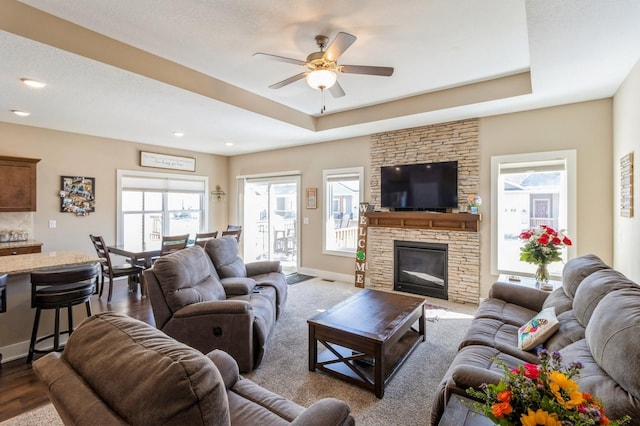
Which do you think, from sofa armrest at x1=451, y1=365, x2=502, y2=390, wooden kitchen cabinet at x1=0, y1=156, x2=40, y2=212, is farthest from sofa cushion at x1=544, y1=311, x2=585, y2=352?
wooden kitchen cabinet at x1=0, y1=156, x2=40, y2=212

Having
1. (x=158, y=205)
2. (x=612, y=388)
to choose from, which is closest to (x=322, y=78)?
(x=612, y=388)

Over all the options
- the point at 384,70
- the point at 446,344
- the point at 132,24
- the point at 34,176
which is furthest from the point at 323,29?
the point at 34,176

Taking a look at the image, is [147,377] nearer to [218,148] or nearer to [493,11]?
[493,11]

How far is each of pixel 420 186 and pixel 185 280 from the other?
3748 mm

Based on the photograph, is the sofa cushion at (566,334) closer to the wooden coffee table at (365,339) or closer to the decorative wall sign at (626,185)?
the wooden coffee table at (365,339)

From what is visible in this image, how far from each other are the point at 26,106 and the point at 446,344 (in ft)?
19.2

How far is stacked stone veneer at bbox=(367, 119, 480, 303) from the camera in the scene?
461 centimetres

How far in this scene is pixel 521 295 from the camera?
302 cm

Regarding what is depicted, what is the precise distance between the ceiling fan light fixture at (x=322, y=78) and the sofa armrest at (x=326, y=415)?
8.05 feet

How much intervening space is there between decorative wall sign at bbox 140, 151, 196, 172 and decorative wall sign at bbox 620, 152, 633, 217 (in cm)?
727

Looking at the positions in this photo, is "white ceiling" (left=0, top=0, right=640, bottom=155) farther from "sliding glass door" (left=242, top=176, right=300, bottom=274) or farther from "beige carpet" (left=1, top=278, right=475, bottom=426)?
"beige carpet" (left=1, top=278, right=475, bottom=426)

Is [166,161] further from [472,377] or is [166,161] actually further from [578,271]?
[578,271]

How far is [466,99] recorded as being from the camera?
13.0ft

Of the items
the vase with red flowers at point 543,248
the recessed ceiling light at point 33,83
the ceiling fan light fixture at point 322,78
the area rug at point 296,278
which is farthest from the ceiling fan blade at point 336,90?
the area rug at point 296,278
